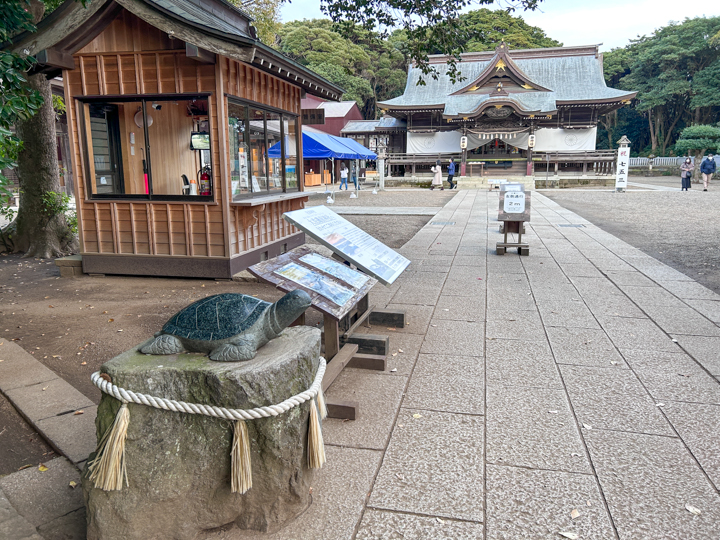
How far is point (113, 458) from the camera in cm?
200

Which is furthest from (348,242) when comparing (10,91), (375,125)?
(375,125)

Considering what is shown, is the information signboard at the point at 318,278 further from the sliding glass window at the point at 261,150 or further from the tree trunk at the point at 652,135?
the tree trunk at the point at 652,135

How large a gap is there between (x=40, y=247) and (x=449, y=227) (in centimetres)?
878

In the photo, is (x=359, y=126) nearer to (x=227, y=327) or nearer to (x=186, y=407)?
(x=227, y=327)

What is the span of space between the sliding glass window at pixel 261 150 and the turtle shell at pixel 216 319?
4.80 meters

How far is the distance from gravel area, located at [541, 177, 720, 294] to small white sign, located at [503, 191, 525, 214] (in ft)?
7.96

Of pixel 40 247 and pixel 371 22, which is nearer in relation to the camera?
pixel 371 22

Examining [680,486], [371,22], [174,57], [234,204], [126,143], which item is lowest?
[680,486]

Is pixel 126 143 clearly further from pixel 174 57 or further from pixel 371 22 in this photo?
pixel 371 22

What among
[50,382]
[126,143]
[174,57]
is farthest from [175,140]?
[50,382]

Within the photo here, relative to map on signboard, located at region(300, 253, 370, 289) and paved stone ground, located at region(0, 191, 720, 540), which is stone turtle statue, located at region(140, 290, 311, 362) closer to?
paved stone ground, located at region(0, 191, 720, 540)

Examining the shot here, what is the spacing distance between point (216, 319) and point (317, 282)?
129 centimetres

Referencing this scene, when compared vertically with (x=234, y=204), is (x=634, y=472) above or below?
below

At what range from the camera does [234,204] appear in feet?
22.4
